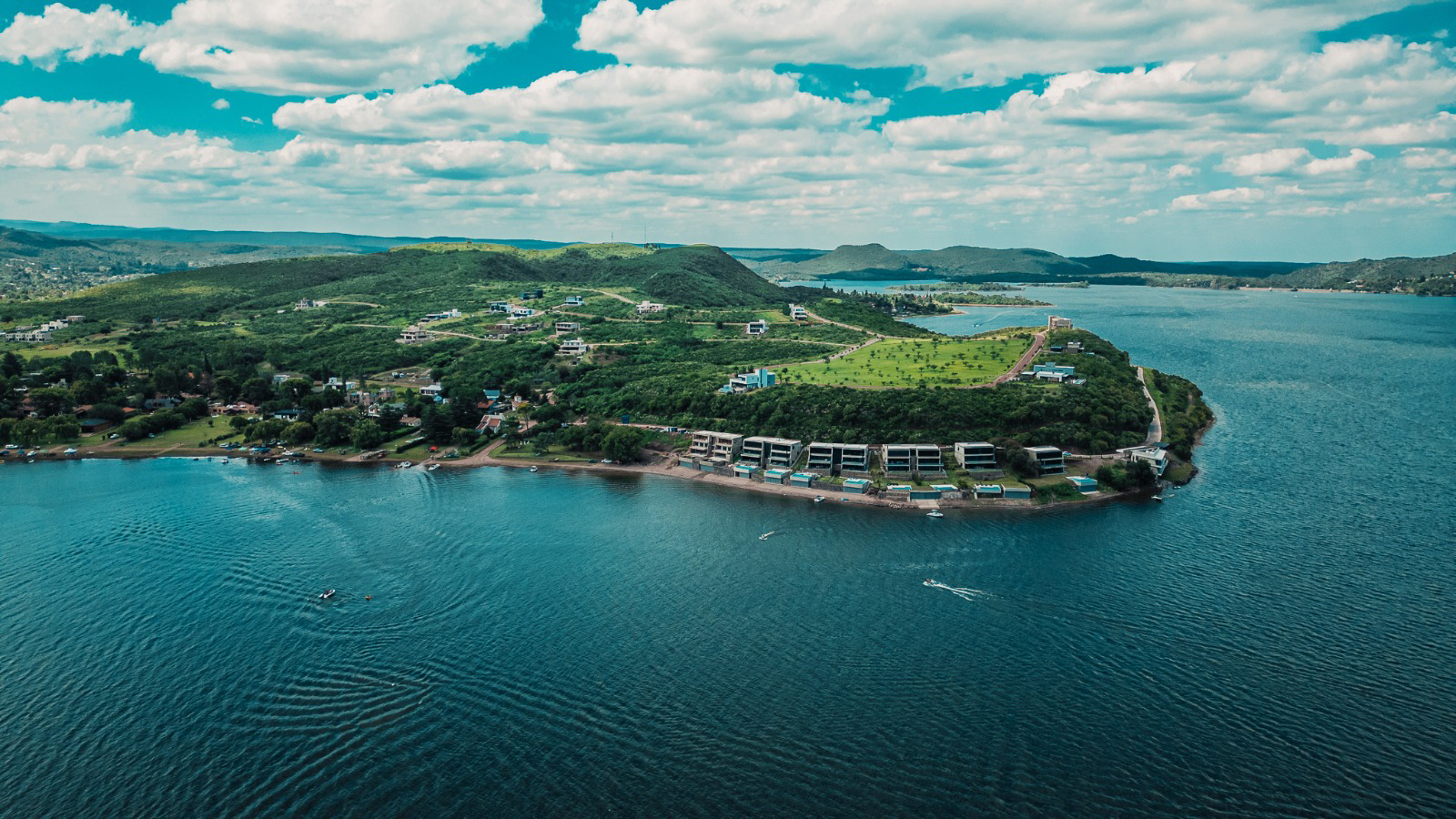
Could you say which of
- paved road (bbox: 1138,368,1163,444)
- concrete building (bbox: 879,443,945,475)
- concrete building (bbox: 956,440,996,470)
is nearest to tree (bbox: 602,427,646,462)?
concrete building (bbox: 879,443,945,475)

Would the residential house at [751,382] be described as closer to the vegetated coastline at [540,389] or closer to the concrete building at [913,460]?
the vegetated coastline at [540,389]

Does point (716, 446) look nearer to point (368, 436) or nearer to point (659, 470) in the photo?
point (659, 470)

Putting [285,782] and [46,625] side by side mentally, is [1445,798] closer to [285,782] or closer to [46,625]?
[285,782]

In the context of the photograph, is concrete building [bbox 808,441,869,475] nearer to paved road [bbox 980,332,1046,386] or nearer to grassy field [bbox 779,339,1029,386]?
grassy field [bbox 779,339,1029,386]

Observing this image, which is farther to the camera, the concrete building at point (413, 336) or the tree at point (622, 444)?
the concrete building at point (413, 336)

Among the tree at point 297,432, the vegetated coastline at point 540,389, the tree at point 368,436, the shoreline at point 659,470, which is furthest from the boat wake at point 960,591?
the tree at point 297,432

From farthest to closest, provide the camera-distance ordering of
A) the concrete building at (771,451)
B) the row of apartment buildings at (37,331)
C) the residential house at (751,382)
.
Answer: the row of apartment buildings at (37,331) → the residential house at (751,382) → the concrete building at (771,451)
